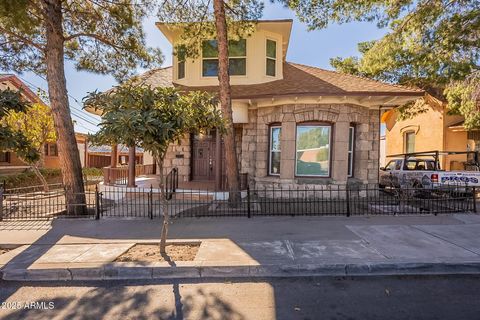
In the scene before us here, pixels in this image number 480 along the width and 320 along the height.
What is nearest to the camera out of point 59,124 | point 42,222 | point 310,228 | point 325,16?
point 310,228

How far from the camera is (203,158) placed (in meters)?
13.7

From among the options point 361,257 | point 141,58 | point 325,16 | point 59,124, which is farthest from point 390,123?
point 59,124

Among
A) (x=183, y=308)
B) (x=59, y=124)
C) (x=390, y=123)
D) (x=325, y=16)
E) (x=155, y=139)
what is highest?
(x=325, y=16)

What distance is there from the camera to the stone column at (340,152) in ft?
35.7

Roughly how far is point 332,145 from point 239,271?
7.59m

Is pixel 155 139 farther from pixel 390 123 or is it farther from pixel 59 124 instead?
pixel 390 123

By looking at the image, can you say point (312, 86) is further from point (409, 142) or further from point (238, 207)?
point (409, 142)

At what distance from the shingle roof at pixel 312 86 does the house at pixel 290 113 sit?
1.2 inches

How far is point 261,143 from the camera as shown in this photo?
38.8 feet

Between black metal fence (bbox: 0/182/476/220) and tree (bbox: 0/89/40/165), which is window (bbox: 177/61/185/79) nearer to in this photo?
black metal fence (bbox: 0/182/476/220)

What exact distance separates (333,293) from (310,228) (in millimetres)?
2895

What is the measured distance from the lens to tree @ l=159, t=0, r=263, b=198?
9.36 meters

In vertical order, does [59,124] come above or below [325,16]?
below

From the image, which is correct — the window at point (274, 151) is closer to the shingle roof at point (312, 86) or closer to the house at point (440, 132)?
the shingle roof at point (312, 86)
